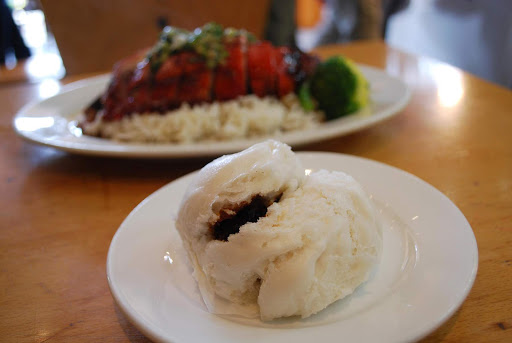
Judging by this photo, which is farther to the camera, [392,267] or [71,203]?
[71,203]

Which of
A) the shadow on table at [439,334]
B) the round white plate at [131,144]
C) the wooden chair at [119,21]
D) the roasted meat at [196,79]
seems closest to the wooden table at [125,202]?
the shadow on table at [439,334]

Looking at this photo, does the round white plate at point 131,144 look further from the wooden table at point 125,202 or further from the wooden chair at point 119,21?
the wooden chair at point 119,21

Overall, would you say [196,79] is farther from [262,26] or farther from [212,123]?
[262,26]

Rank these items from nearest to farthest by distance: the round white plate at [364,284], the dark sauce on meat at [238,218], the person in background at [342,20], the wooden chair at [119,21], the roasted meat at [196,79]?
the round white plate at [364,284] < the dark sauce on meat at [238,218] < the roasted meat at [196,79] < the wooden chair at [119,21] < the person in background at [342,20]

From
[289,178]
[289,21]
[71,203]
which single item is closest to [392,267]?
[289,178]

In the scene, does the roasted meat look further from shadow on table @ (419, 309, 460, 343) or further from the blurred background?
the blurred background

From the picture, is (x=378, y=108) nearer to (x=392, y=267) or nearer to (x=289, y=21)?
(x=392, y=267)
